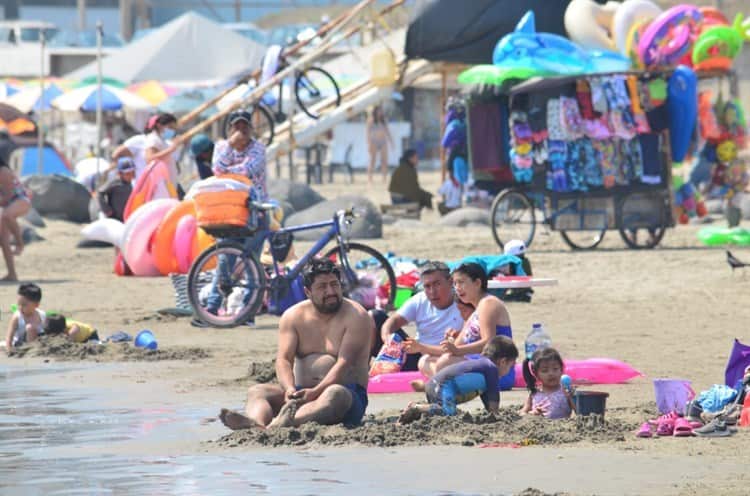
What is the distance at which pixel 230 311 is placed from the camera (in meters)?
Answer: 14.5

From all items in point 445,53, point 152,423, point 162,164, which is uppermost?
point 445,53

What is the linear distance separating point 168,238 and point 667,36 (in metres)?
8.69

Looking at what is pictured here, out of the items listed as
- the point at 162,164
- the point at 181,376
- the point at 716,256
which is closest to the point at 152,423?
the point at 181,376

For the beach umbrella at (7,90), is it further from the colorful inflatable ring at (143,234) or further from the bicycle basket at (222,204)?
the bicycle basket at (222,204)

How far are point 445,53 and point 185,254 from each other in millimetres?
9904

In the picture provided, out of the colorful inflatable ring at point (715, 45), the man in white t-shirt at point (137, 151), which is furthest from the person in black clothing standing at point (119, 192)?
the colorful inflatable ring at point (715, 45)

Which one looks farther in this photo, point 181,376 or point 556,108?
point 556,108

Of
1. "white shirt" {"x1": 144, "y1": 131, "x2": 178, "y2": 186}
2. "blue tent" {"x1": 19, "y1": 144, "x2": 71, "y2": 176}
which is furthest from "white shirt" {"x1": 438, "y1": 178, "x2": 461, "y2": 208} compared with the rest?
"blue tent" {"x1": 19, "y1": 144, "x2": 71, "y2": 176}

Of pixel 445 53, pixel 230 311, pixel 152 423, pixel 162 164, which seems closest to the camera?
pixel 152 423

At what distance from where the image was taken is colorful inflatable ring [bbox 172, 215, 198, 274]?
17.4m

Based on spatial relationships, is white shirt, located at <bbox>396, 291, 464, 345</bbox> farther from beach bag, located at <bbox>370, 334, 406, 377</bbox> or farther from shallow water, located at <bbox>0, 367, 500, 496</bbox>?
shallow water, located at <bbox>0, 367, 500, 496</bbox>

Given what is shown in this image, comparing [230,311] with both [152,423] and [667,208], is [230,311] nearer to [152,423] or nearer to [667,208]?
[152,423]

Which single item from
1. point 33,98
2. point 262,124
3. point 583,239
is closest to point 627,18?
point 583,239

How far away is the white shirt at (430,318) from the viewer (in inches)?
408
